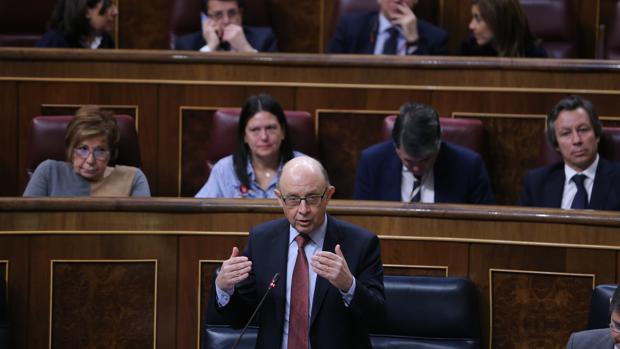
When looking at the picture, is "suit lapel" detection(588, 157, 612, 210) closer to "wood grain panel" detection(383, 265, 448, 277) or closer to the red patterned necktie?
"wood grain panel" detection(383, 265, 448, 277)

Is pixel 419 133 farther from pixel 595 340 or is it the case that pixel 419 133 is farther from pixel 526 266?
pixel 595 340

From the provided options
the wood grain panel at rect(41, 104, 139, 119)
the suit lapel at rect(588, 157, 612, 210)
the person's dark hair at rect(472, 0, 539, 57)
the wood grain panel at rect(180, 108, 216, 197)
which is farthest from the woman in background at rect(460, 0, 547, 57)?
the wood grain panel at rect(41, 104, 139, 119)

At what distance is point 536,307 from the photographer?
1625 millimetres

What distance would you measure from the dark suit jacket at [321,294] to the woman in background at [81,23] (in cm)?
108

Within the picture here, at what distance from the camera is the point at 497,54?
88.7 inches

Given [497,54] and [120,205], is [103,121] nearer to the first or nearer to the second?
[120,205]

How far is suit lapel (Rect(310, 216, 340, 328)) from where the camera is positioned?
135 centimetres

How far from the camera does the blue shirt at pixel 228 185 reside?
1.94 meters

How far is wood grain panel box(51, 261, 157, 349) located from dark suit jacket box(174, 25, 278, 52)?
799 millimetres

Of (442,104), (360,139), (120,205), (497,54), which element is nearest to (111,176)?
(120,205)

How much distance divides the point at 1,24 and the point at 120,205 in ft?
3.55

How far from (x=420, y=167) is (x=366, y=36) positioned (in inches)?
21.8

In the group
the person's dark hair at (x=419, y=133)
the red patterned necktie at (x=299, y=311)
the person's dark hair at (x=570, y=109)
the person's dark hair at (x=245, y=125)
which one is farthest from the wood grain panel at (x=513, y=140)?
the red patterned necktie at (x=299, y=311)

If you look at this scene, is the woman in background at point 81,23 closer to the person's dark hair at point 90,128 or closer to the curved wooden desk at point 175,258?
the person's dark hair at point 90,128
